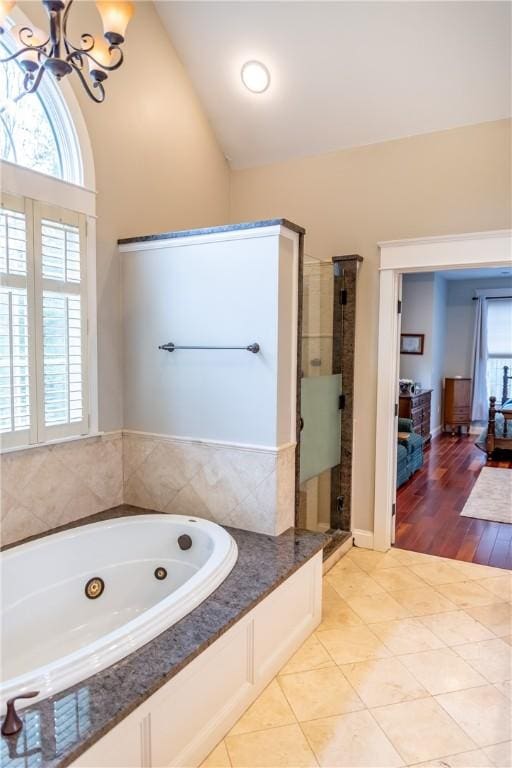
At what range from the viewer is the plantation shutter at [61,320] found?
8.45 ft

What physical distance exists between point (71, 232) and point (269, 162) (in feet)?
5.98

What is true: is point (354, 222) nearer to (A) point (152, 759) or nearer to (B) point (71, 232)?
(B) point (71, 232)

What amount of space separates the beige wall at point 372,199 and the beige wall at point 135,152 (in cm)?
70

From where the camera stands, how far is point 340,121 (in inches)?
136

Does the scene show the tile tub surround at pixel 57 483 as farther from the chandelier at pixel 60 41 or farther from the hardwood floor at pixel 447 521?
the hardwood floor at pixel 447 521

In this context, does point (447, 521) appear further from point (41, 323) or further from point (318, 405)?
point (41, 323)

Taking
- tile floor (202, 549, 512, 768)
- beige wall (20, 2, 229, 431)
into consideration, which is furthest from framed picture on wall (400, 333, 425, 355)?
beige wall (20, 2, 229, 431)

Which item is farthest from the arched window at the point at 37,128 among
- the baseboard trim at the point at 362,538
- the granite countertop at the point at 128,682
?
the baseboard trim at the point at 362,538

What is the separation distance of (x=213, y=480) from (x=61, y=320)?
1207mm

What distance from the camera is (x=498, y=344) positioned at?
28.2 ft

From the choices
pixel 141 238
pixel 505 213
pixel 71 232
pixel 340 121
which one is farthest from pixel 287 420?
pixel 340 121

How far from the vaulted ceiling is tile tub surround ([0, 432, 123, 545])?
7.87 feet

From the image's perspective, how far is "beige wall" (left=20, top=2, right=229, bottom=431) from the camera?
2.90 metres

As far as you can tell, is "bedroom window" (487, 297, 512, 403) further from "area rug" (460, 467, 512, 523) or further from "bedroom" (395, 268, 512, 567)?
"area rug" (460, 467, 512, 523)
